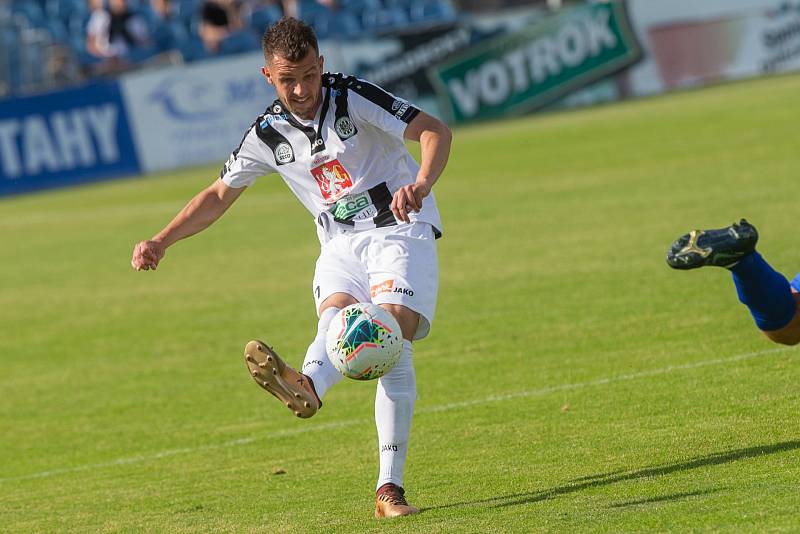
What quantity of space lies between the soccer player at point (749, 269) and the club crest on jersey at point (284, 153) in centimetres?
170

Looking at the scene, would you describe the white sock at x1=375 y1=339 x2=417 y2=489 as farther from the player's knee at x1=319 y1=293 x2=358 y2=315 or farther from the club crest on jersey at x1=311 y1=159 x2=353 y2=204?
the club crest on jersey at x1=311 y1=159 x2=353 y2=204

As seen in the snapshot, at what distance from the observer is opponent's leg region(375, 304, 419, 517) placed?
5727 mm

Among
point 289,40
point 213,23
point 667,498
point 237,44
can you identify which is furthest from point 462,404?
point 213,23

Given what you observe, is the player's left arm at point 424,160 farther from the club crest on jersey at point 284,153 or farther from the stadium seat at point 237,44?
the stadium seat at point 237,44

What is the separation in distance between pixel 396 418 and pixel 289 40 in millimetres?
1595

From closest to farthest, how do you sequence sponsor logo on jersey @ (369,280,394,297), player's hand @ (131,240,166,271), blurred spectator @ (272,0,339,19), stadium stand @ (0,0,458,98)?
sponsor logo on jersey @ (369,280,394,297) < player's hand @ (131,240,166,271) < stadium stand @ (0,0,458,98) < blurred spectator @ (272,0,339,19)

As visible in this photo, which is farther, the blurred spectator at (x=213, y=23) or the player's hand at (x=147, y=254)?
the blurred spectator at (x=213, y=23)

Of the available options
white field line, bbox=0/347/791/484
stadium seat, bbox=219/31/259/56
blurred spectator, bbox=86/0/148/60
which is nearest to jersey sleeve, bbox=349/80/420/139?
white field line, bbox=0/347/791/484

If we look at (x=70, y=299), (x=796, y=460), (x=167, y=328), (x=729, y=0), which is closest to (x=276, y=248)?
(x=70, y=299)

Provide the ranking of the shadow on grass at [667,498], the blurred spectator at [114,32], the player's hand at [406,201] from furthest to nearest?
the blurred spectator at [114,32]
the player's hand at [406,201]
the shadow on grass at [667,498]

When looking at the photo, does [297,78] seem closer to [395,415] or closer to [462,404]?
[395,415]

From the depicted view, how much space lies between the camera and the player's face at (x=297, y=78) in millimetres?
5863

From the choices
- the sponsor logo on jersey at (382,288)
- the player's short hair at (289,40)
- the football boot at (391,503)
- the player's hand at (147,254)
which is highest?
the player's short hair at (289,40)

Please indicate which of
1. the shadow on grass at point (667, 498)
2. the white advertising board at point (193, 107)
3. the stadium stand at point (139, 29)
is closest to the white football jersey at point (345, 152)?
the shadow on grass at point (667, 498)
